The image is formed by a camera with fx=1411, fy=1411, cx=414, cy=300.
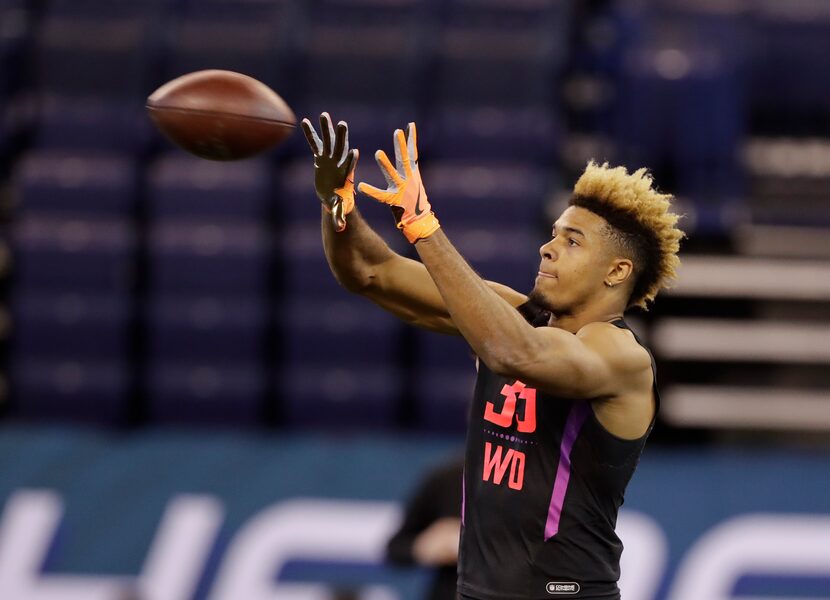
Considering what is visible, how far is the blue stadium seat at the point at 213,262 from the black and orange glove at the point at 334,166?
17.0 feet

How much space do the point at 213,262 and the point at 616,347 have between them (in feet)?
18.6

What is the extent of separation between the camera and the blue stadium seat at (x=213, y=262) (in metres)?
9.07

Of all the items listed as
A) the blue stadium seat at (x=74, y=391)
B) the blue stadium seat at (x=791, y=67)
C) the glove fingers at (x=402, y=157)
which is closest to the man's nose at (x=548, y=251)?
the glove fingers at (x=402, y=157)

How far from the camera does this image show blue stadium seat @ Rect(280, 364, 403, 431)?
350 inches

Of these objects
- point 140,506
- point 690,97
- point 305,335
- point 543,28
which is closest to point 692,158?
point 690,97

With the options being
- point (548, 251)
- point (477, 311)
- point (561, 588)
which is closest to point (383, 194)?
point (477, 311)

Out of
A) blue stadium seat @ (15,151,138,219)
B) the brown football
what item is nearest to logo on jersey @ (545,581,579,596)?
the brown football

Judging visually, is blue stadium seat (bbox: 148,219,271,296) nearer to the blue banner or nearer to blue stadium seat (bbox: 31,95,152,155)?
blue stadium seat (bbox: 31,95,152,155)

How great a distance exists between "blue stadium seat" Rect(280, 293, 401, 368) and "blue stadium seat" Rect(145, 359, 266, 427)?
334 mm

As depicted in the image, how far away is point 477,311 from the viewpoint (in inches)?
138

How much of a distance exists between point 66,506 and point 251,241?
7.61 ft

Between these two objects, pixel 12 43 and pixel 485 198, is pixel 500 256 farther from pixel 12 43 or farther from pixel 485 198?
pixel 12 43

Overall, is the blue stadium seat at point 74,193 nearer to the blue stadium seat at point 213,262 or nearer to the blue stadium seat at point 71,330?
the blue stadium seat at point 213,262

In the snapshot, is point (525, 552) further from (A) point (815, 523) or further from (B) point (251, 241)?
(B) point (251, 241)
